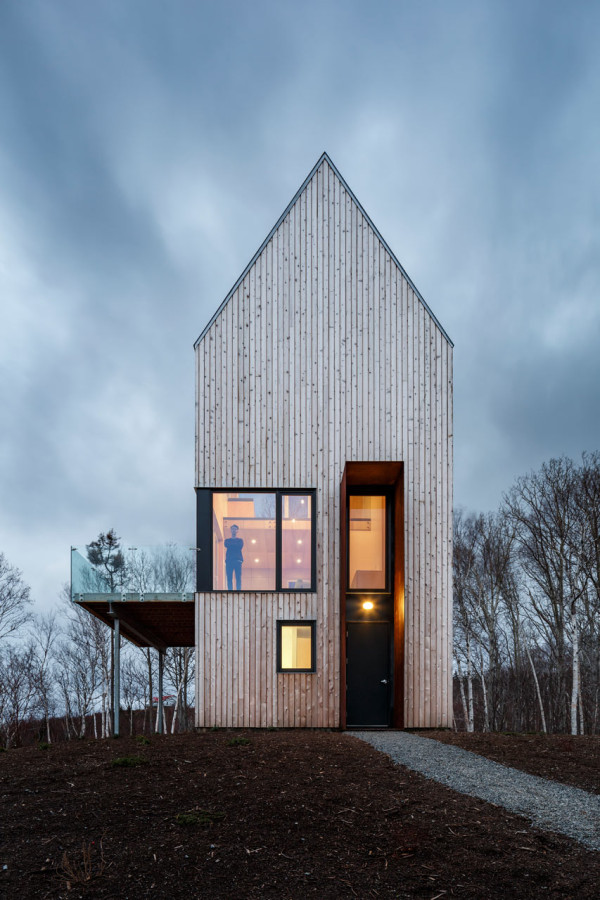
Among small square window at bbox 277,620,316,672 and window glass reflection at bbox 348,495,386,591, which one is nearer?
small square window at bbox 277,620,316,672

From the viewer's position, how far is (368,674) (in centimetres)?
1112

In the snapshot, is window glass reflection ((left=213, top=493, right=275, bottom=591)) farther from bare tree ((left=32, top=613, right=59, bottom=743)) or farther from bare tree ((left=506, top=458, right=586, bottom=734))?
bare tree ((left=32, top=613, right=59, bottom=743))

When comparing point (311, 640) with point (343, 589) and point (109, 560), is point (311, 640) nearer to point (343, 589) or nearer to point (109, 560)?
point (343, 589)

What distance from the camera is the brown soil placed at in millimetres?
3477

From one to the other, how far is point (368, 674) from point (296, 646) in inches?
60.7

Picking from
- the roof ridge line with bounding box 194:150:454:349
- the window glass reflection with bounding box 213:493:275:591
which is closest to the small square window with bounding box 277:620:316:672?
the window glass reflection with bounding box 213:493:275:591

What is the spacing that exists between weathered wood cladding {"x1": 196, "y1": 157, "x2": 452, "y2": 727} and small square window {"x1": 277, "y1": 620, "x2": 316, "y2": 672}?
0.15m

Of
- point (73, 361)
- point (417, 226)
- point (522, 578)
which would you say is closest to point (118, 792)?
point (522, 578)

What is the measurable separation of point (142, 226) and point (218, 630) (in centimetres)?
5980

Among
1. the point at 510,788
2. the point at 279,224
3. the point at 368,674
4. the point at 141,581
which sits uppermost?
the point at 279,224

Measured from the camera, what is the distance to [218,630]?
35.2ft

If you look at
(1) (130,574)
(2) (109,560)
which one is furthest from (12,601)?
(1) (130,574)

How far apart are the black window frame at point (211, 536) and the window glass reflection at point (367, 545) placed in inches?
36.9

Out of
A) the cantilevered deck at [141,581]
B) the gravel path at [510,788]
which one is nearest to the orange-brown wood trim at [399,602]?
the gravel path at [510,788]
